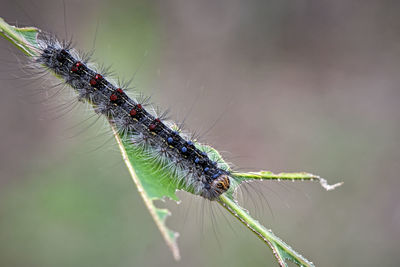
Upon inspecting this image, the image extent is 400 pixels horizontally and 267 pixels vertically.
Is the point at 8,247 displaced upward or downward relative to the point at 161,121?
downward

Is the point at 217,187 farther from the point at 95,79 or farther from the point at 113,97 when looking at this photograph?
the point at 95,79

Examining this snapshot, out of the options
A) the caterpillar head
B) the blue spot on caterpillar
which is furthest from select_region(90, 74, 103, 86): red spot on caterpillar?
the caterpillar head

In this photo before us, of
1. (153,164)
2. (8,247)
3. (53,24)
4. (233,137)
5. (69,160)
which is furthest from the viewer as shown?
(233,137)

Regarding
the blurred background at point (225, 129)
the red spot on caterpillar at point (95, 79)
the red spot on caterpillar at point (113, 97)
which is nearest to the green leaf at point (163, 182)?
the red spot on caterpillar at point (95, 79)

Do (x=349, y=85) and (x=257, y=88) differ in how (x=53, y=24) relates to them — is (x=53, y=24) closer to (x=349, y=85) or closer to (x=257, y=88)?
(x=257, y=88)

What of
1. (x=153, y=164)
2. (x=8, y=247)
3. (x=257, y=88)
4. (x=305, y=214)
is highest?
(x=257, y=88)

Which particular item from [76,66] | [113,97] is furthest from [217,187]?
[76,66]

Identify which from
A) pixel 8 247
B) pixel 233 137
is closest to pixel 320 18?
pixel 233 137
